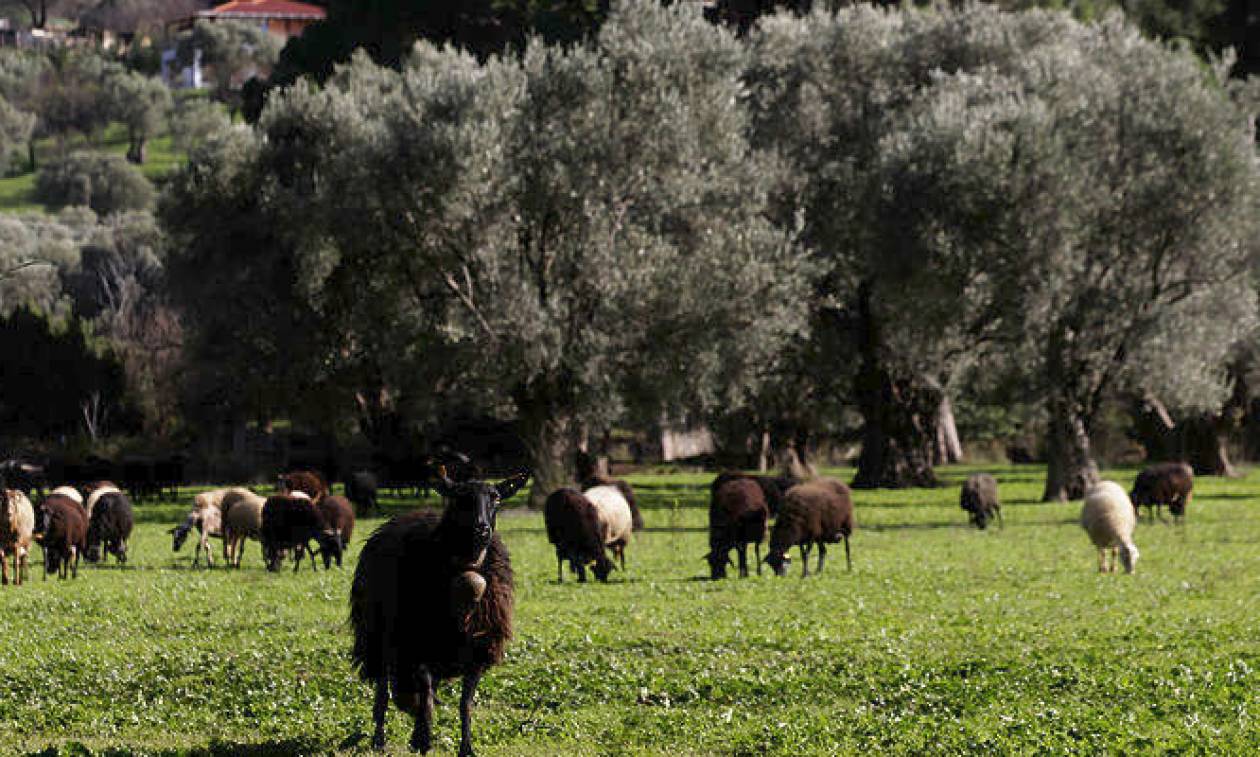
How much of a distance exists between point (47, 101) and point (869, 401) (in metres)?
162

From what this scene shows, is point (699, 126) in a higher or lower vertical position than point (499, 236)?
higher

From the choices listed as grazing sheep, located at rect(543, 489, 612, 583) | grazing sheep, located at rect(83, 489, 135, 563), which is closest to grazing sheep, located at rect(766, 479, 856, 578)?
grazing sheep, located at rect(543, 489, 612, 583)

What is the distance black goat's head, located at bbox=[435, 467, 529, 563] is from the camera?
11648 millimetres

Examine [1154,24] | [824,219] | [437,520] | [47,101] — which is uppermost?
[47,101]

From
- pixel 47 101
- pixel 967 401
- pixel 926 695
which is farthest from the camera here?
pixel 47 101

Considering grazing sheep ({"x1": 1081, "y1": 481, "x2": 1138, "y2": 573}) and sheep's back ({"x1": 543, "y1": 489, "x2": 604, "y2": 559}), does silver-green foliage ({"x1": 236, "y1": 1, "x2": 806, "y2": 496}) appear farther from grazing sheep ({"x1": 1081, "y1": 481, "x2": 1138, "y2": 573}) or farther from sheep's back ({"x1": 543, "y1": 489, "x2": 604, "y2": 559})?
grazing sheep ({"x1": 1081, "y1": 481, "x2": 1138, "y2": 573})

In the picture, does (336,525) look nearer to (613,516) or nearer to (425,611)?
(613,516)

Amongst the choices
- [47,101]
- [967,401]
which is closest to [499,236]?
[967,401]

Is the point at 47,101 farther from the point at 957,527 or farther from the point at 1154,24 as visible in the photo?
the point at 957,527

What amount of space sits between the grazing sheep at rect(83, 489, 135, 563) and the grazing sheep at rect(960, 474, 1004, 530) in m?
20.3

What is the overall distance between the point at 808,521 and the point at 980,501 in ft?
46.2

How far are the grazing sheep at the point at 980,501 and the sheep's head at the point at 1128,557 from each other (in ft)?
36.7

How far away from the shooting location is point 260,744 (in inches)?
504

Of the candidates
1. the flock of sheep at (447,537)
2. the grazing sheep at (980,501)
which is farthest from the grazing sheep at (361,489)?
the grazing sheep at (980,501)
